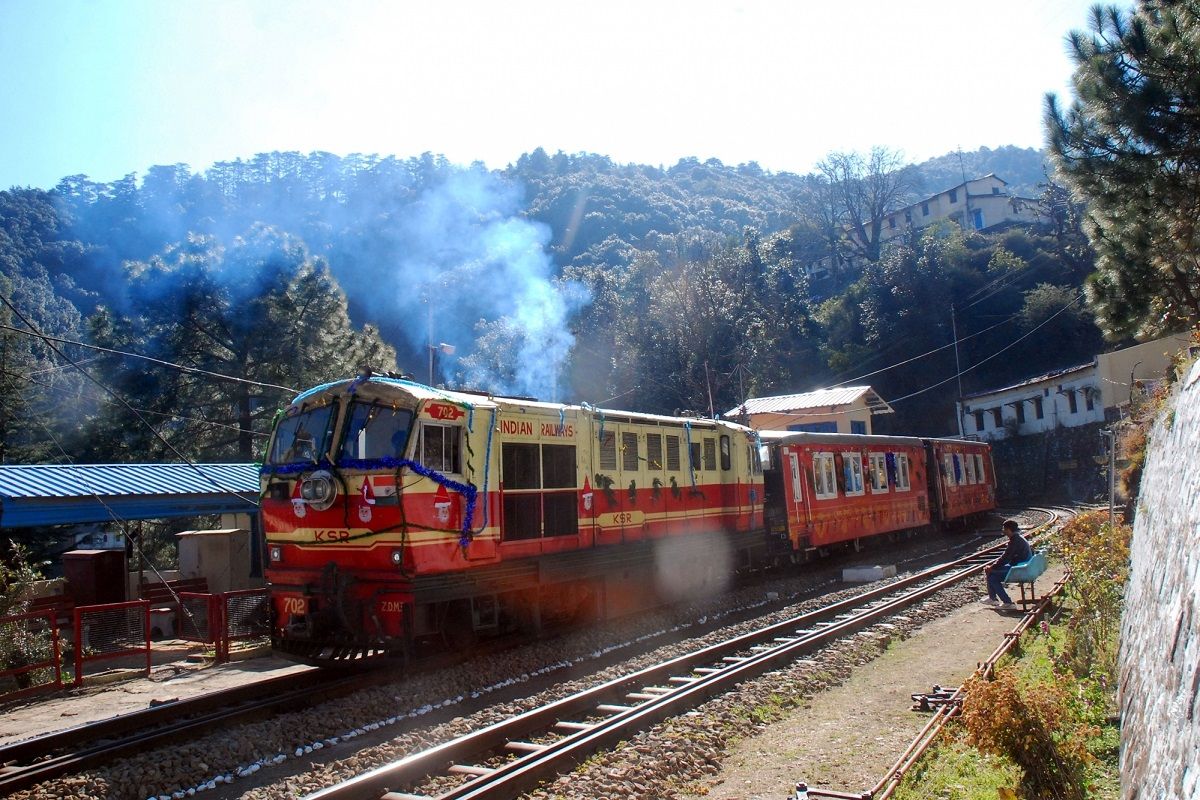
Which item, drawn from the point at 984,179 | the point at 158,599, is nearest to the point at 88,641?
the point at 158,599

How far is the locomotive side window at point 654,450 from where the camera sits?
1397 cm

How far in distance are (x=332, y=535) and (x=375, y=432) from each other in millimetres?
1321

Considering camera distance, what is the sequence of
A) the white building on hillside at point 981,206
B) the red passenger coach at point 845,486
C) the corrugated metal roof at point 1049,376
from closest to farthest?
the red passenger coach at point 845,486 → the corrugated metal roof at point 1049,376 → the white building on hillside at point 981,206

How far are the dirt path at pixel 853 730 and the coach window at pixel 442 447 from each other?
4620mm

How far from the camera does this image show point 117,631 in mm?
11398

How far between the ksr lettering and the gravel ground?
1770 mm

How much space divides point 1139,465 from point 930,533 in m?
9.43

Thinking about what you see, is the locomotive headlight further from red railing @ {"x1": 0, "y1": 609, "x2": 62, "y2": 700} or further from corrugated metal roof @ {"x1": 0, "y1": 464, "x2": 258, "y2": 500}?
corrugated metal roof @ {"x1": 0, "y1": 464, "x2": 258, "y2": 500}

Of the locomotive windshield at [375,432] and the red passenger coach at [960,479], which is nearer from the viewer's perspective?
the locomotive windshield at [375,432]

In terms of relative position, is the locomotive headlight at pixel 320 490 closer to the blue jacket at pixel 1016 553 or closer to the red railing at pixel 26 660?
the red railing at pixel 26 660

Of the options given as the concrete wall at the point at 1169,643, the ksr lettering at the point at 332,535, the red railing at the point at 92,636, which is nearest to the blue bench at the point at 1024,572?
the concrete wall at the point at 1169,643

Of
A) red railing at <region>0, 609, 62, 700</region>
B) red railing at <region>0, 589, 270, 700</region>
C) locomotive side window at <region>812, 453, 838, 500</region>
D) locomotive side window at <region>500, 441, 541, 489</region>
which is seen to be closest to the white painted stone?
locomotive side window at <region>812, 453, 838, 500</region>

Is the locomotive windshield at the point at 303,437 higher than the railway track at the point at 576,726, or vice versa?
the locomotive windshield at the point at 303,437

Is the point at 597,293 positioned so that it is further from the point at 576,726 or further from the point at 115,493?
the point at 576,726
